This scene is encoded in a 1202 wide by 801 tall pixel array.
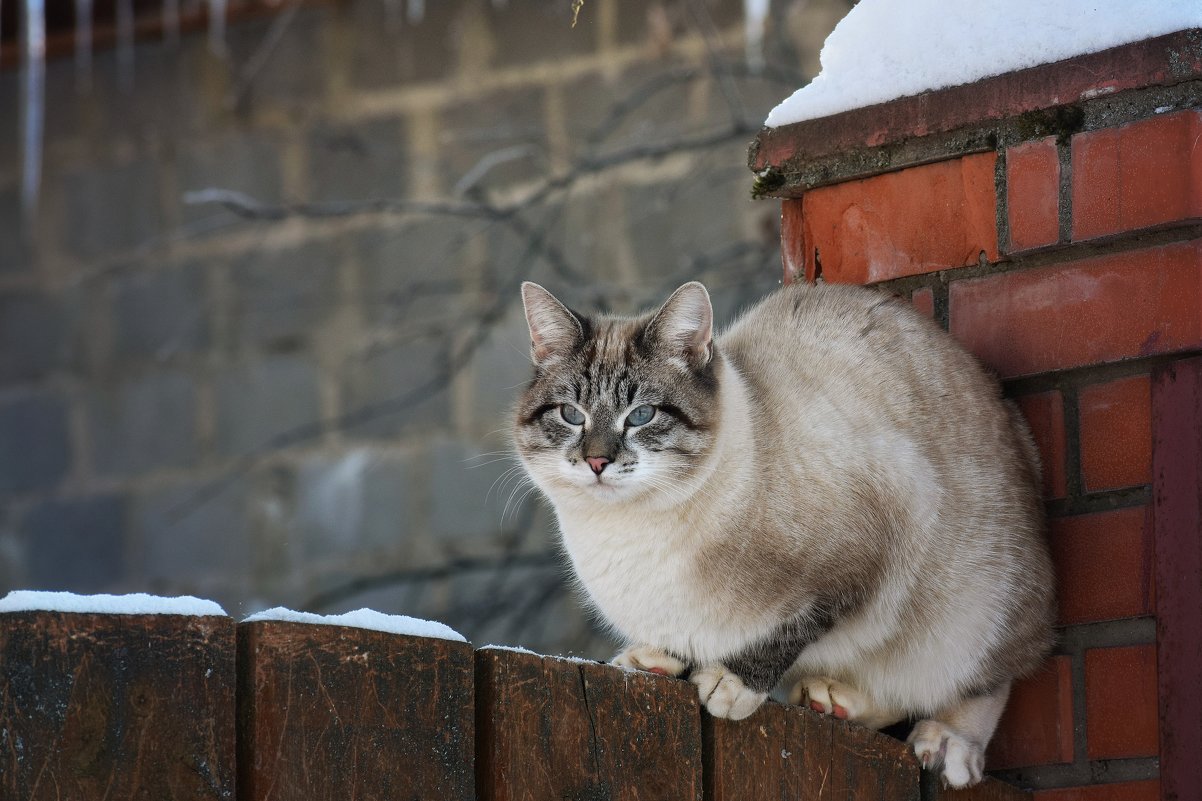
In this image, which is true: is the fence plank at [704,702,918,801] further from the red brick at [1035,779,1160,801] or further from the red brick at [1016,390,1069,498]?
the red brick at [1016,390,1069,498]

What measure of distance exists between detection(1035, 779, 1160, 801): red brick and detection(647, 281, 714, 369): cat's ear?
0.95m

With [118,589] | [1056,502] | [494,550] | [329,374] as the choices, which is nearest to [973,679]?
[1056,502]

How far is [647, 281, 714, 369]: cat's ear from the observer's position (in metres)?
2.82

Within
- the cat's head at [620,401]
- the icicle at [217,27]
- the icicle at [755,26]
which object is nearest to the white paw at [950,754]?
the cat's head at [620,401]

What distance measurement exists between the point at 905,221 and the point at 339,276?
3.07 meters

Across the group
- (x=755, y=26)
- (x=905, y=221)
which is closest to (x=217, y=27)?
(x=755, y=26)

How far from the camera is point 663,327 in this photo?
2898 millimetres

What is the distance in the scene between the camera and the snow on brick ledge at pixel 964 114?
7.03 ft

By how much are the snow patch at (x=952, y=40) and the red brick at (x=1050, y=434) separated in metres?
0.49

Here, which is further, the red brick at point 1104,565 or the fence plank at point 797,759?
the red brick at point 1104,565

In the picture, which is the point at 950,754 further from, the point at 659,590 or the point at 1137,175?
the point at 1137,175

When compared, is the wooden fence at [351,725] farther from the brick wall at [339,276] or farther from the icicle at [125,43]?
the icicle at [125,43]

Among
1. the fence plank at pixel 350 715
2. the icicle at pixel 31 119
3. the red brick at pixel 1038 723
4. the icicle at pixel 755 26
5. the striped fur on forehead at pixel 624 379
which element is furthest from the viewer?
the icicle at pixel 31 119

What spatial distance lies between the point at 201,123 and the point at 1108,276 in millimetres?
3932
